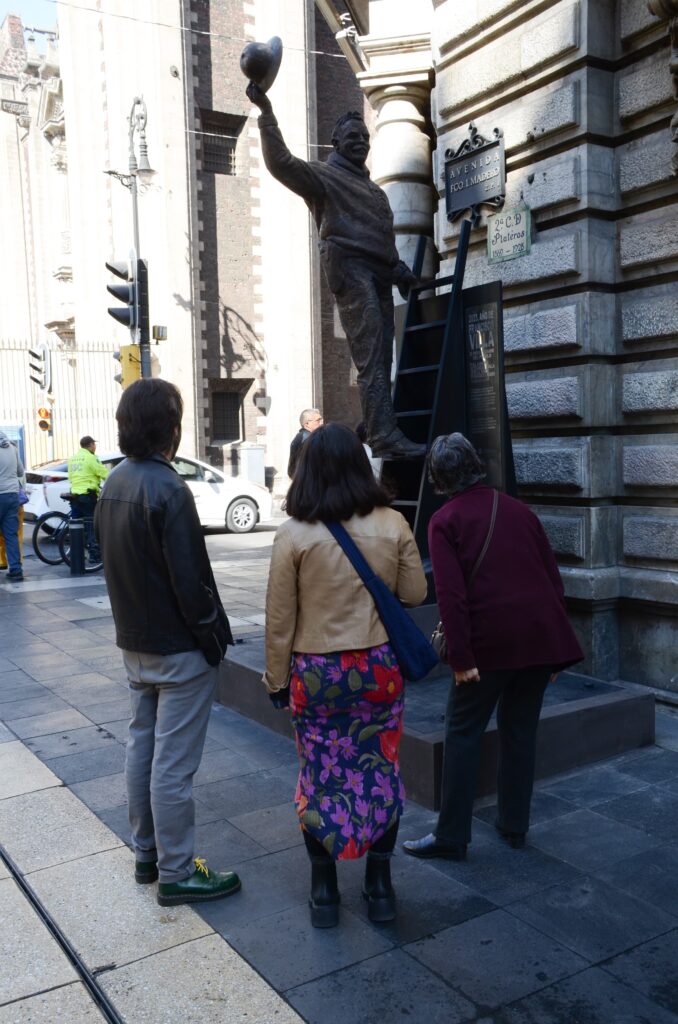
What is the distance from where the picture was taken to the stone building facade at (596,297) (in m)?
5.70

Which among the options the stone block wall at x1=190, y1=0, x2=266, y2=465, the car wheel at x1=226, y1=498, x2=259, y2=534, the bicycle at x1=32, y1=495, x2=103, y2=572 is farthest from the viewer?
the stone block wall at x1=190, y1=0, x2=266, y2=465

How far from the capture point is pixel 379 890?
10.6 feet

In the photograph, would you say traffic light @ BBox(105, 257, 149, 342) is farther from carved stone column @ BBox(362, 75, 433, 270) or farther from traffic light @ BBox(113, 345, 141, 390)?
carved stone column @ BBox(362, 75, 433, 270)

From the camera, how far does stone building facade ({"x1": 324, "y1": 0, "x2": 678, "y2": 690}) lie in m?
5.70

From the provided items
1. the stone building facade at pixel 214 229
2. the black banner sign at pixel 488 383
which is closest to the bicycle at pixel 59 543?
the black banner sign at pixel 488 383

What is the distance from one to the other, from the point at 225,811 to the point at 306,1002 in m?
1.55

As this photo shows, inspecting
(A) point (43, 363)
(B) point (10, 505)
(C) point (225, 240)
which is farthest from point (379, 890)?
(C) point (225, 240)

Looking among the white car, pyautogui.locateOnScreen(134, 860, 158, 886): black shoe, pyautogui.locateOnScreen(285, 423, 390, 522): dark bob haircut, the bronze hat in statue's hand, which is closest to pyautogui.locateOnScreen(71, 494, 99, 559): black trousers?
the white car

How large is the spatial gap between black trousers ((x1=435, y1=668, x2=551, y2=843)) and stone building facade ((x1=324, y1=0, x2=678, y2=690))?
2358 millimetres

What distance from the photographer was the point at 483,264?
6641mm

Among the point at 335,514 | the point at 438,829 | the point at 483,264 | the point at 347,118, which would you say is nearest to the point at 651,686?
the point at 438,829

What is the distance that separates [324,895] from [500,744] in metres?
1.03

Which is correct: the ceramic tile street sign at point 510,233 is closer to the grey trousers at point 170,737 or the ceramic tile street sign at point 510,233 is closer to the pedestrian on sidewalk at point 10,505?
the grey trousers at point 170,737

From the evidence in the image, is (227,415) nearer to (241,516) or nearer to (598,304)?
(241,516)
